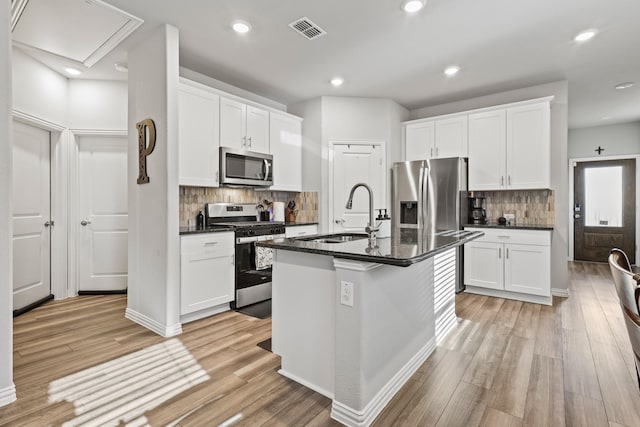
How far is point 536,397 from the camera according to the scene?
1959 millimetres

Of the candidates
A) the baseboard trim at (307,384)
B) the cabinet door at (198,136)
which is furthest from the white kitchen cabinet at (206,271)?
the baseboard trim at (307,384)

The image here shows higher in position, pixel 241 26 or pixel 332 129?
pixel 241 26

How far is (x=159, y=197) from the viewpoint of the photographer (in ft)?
9.75

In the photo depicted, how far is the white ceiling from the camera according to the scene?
2621mm

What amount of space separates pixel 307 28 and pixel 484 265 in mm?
3475

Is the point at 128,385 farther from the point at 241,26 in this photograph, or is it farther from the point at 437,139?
the point at 437,139

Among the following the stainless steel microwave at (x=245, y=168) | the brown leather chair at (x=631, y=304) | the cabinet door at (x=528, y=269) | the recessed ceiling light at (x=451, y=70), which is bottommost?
the cabinet door at (x=528, y=269)

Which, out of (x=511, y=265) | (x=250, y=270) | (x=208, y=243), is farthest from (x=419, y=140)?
(x=208, y=243)

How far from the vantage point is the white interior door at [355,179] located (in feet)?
15.5

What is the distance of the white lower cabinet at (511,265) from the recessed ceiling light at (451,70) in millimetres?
1969

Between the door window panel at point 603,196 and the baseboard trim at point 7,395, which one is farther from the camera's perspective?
the door window panel at point 603,196

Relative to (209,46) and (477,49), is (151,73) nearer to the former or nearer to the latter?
(209,46)

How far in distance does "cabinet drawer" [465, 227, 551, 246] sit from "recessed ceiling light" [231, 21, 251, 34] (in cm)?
347

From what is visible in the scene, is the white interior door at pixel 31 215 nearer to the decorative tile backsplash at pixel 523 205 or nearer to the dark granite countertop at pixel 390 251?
the dark granite countertop at pixel 390 251
